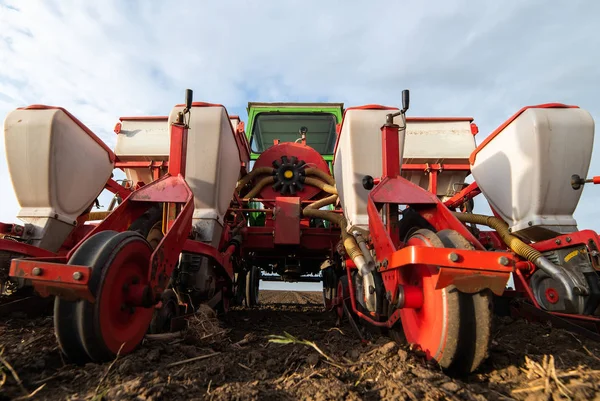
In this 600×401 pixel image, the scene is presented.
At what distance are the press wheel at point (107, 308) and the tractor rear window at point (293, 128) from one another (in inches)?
180

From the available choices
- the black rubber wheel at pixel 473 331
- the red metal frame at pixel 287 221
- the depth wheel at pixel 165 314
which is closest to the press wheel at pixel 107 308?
the depth wheel at pixel 165 314

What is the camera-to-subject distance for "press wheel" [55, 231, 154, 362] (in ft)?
5.17

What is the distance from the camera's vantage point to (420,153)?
4.92 metres

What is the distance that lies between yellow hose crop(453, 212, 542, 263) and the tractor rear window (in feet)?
11.2

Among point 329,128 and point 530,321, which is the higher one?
point 329,128

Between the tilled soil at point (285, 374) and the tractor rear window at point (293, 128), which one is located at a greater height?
the tractor rear window at point (293, 128)

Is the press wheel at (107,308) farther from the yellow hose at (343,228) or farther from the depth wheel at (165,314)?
the yellow hose at (343,228)

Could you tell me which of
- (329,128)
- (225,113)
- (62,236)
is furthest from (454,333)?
(329,128)

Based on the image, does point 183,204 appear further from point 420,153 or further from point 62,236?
point 420,153

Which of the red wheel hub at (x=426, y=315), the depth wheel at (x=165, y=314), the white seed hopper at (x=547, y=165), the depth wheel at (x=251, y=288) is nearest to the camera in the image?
the red wheel hub at (x=426, y=315)

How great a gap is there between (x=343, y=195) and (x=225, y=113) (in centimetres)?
135

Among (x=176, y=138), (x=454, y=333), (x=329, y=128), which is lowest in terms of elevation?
(x=454, y=333)

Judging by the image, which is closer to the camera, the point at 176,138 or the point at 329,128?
the point at 176,138

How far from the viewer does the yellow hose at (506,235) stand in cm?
270
